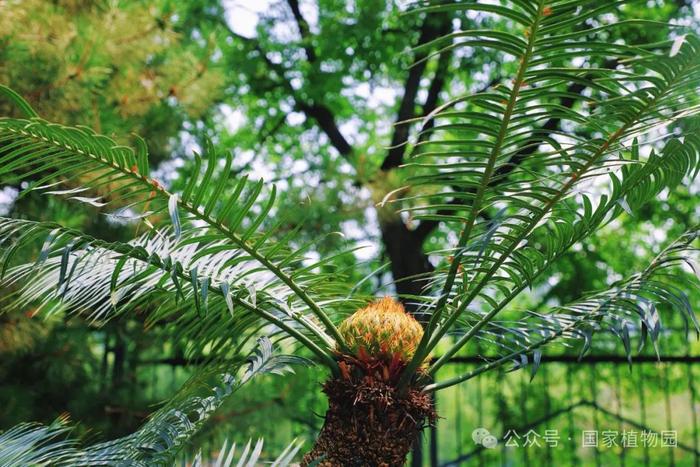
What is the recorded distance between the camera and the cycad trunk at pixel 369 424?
2.03m

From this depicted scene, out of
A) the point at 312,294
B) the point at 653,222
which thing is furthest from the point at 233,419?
the point at 653,222

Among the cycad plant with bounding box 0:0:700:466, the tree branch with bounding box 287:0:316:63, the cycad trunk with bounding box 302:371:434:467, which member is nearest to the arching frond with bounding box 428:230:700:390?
the cycad plant with bounding box 0:0:700:466

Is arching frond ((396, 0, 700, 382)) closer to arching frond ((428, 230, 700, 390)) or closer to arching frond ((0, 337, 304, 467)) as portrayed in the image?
A: arching frond ((428, 230, 700, 390))

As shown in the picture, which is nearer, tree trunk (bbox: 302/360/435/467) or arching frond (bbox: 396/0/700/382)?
arching frond (bbox: 396/0/700/382)

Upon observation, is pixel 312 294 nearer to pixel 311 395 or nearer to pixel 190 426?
pixel 190 426

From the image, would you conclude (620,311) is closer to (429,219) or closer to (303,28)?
(429,219)

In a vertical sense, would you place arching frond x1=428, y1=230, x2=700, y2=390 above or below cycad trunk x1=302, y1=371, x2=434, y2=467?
above

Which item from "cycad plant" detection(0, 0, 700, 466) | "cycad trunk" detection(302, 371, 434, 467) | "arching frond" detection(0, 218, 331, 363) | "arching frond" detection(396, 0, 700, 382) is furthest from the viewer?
"cycad trunk" detection(302, 371, 434, 467)

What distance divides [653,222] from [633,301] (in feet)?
15.5

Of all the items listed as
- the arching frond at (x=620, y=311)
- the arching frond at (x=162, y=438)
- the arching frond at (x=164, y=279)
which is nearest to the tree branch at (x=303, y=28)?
the arching frond at (x=164, y=279)

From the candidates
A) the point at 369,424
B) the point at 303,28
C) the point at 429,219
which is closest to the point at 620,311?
the point at 429,219

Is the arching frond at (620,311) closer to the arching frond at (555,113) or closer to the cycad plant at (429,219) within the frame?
the cycad plant at (429,219)

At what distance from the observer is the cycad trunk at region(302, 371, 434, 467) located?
2.03 metres

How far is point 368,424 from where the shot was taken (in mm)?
2047
